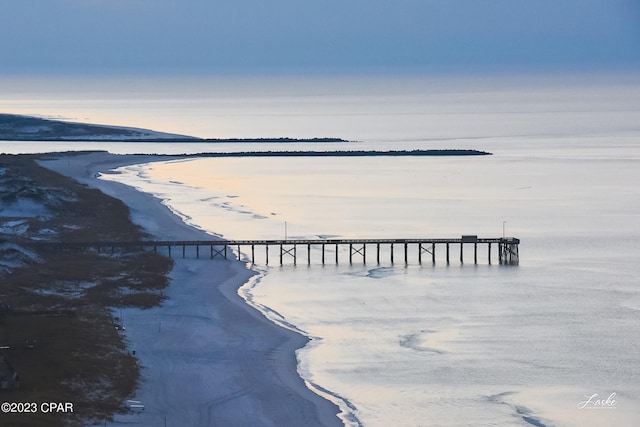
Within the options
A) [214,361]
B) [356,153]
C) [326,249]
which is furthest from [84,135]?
[214,361]

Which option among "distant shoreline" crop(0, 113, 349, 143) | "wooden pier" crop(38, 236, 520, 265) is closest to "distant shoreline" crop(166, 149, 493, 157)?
"distant shoreline" crop(0, 113, 349, 143)

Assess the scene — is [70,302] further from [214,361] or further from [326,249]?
[326,249]

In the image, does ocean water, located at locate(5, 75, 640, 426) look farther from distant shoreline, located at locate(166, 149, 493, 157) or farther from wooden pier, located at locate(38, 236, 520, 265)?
distant shoreline, located at locate(166, 149, 493, 157)

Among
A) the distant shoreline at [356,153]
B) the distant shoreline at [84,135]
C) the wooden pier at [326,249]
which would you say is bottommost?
the wooden pier at [326,249]

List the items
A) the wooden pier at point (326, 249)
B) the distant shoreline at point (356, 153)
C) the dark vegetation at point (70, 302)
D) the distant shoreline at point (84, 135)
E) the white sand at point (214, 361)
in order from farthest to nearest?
1. the distant shoreline at point (84, 135)
2. the distant shoreline at point (356, 153)
3. the wooden pier at point (326, 249)
4. the dark vegetation at point (70, 302)
5. the white sand at point (214, 361)

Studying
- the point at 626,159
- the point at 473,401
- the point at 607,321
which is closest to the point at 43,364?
the point at 473,401

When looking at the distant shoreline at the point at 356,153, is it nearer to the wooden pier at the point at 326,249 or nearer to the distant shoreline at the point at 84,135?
the distant shoreline at the point at 84,135

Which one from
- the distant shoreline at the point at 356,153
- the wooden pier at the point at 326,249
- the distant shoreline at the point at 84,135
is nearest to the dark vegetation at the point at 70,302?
the wooden pier at the point at 326,249

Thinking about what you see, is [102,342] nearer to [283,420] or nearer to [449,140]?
[283,420]
